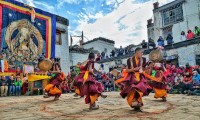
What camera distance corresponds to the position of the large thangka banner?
14.5m

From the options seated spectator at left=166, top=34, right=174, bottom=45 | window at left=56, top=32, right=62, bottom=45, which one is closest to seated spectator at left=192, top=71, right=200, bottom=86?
seated spectator at left=166, top=34, right=174, bottom=45

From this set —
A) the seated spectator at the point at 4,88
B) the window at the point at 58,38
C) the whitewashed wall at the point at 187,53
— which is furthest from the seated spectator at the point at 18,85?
the whitewashed wall at the point at 187,53

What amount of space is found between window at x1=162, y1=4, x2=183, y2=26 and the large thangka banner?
44.1 ft

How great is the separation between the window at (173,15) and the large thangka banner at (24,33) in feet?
44.1

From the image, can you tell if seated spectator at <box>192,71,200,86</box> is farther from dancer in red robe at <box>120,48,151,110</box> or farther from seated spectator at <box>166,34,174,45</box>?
seated spectator at <box>166,34,174,45</box>

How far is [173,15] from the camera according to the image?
24438mm

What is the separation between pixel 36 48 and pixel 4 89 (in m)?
4.79

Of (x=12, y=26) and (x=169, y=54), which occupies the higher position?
(x=12, y=26)

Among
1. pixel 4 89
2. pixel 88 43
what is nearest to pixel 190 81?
pixel 4 89

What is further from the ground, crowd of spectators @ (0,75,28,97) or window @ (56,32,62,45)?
window @ (56,32,62,45)

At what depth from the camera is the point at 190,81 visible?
1054cm

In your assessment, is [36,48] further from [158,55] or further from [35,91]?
[158,55]

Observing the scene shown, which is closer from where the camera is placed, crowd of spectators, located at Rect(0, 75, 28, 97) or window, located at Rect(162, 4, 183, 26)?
crowd of spectators, located at Rect(0, 75, 28, 97)

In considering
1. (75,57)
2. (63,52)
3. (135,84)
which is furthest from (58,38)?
(135,84)
